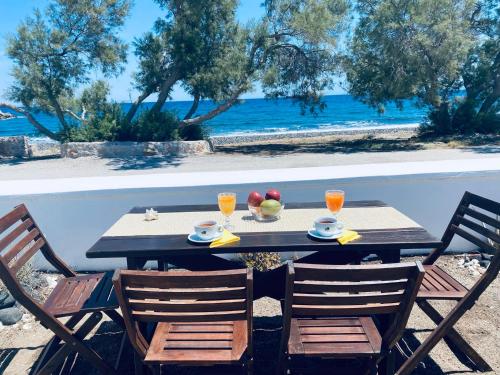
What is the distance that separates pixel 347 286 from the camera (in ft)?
5.51

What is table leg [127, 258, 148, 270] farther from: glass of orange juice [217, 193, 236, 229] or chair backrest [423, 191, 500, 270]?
chair backrest [423, 191, 500, 270]

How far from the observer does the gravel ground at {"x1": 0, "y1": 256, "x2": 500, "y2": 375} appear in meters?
2.50

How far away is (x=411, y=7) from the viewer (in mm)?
13617

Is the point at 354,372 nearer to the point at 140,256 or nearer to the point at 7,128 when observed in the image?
the point at 140,256

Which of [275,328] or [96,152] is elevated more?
[275,328]

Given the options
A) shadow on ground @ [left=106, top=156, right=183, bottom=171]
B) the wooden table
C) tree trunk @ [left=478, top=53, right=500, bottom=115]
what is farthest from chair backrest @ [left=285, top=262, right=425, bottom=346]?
tree trunk @ [left=478, top=53, right=500, bottom=115]

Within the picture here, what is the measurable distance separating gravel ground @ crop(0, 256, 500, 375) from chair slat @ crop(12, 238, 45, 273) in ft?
2.19

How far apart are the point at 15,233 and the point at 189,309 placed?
131 centimetres

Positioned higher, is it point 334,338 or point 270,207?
point 270,207

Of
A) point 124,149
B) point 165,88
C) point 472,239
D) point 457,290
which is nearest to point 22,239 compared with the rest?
point 457,290

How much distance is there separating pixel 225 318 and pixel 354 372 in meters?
0.84

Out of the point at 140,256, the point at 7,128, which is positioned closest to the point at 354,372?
the point at 140,256

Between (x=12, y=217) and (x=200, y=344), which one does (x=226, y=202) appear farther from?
(x=12, y=217)

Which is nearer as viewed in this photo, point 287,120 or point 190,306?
point 190,306
